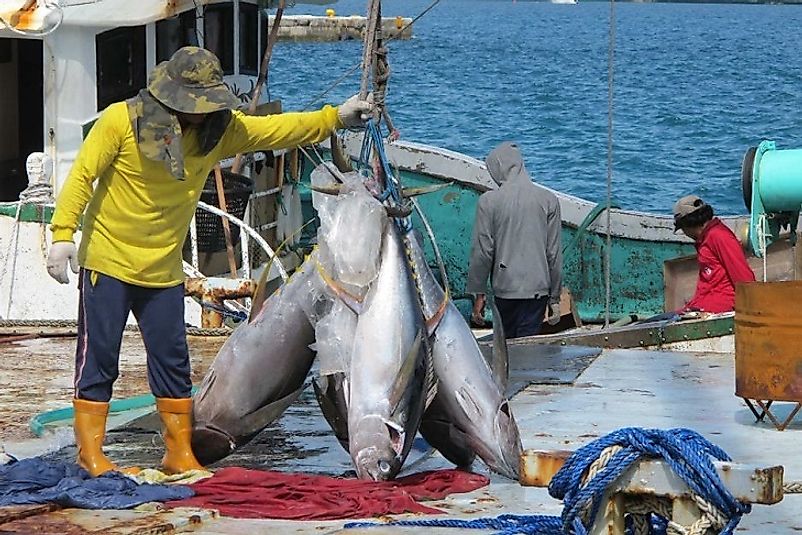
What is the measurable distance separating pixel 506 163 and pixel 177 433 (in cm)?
455

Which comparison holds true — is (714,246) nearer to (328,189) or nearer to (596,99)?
(328,189)

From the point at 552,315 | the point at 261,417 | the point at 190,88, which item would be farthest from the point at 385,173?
the point at 552,315

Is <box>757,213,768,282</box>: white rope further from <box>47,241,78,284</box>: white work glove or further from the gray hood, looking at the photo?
<box>47,241,78,284</box>: white work glove

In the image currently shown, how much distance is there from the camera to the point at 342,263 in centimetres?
614

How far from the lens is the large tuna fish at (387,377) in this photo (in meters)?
5.89

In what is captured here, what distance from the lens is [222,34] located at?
13.3 meters

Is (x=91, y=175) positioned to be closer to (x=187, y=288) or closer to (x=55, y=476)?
(x=55, y=476)

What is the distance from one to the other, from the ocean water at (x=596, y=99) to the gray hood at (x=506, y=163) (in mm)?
15584

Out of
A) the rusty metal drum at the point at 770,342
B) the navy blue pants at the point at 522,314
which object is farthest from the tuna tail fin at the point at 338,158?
the navy blue pants at the point at 522,314

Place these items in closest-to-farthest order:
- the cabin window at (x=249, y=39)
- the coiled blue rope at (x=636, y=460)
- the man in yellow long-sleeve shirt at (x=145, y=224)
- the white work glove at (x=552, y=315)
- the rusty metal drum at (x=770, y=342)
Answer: the coiled blue rope at (x=636, y=460)
the man in yellow long-sleeve shirt at (x=145, y=224)
the rusty metal drum at (x=770, y=342)
the white work glove at (x=552, y=315)
the cabin window at (x=249, y=39)

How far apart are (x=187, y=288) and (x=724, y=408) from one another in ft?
12.7

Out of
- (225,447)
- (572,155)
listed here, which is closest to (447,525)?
(225,447)

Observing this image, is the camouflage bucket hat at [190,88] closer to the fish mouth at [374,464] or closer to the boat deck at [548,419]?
the fish mouth at [374,464]

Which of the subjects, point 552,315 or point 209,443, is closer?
point 209,443
